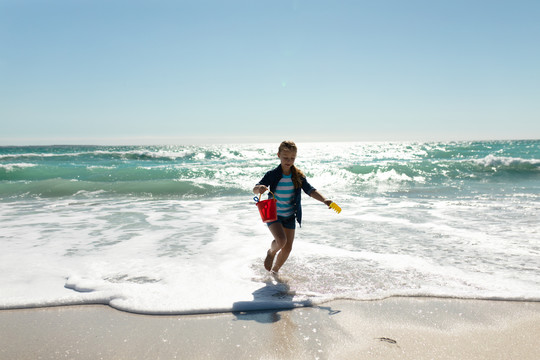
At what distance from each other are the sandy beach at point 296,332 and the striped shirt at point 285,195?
1.15 m

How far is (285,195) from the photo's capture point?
423 centimetres

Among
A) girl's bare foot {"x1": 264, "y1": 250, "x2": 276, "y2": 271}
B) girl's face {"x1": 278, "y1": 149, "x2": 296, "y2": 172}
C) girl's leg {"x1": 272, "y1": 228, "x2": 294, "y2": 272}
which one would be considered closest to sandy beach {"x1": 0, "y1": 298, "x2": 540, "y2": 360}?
girl's leg {"x1": 272, "y1": 228, "x2": 294, "y2": 272}

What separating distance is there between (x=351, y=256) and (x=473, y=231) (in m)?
2.85

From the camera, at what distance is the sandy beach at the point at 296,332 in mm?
2660

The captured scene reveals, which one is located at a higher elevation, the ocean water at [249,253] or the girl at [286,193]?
the girl at [286,193]

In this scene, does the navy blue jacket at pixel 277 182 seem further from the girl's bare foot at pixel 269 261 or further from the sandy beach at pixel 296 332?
the sandy beach at pixel 296 332

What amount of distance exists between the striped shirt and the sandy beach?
115 cm

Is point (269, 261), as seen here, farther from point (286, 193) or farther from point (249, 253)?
point (249, 253)

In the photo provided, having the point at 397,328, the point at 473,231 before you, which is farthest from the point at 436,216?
the point at 397,328

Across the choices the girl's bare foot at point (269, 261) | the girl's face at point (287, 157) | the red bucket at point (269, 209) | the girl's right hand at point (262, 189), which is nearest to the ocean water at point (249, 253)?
the girl's bare foot at point (269, 261)

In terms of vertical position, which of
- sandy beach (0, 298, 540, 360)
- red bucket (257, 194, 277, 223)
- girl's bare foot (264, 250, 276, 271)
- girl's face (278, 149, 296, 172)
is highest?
girl's face (278, 149, 296, 172)

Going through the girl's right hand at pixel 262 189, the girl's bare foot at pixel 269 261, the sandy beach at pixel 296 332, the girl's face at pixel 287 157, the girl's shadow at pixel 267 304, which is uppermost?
the girl's face at pixel 287 157

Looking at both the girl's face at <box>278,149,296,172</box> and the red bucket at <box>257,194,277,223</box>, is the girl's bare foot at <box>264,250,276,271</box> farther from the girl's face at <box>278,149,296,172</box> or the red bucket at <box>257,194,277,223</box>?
the girl's face at <box>278,149,296,172</box>

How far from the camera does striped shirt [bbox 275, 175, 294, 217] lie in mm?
4238
